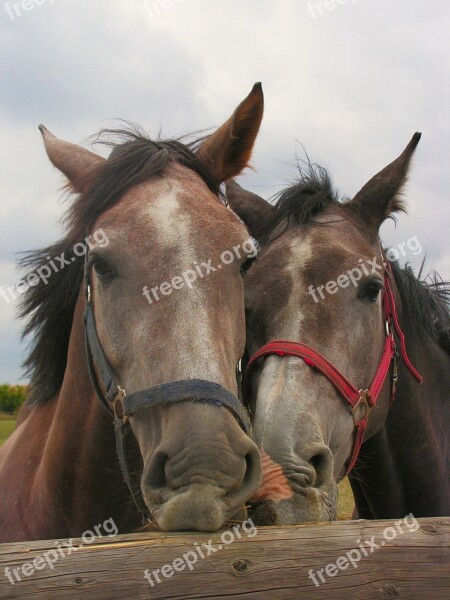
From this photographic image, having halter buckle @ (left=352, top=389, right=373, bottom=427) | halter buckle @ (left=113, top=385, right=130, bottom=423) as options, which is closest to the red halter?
halter buckle @ (left=352, top=389, right=373, bottom=427)

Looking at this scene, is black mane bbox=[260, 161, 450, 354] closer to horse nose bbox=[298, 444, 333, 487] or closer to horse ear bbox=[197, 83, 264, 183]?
horse ear bbox=[197, 83, 264, 183]

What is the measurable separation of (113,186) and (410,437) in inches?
116

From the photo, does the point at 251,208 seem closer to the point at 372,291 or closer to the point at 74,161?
the point at 372,291

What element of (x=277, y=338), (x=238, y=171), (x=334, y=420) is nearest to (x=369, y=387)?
(x=334, y=420)

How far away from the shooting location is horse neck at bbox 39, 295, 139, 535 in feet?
11.3

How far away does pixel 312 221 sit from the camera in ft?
14.5

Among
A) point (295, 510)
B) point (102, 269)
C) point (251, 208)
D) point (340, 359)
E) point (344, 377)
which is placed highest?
point (251, 208)

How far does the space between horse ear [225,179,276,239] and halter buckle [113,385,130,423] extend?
2.19m

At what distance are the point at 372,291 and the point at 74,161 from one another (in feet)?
6.94

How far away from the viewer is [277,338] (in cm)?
383

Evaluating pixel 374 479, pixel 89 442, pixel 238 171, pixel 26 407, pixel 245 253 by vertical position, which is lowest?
pixel 374 479

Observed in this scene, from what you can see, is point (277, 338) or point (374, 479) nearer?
point (277, 338)

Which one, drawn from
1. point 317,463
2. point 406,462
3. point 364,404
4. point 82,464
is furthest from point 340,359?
point 82,464

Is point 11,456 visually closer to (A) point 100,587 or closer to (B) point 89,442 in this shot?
(B) point 89,442
